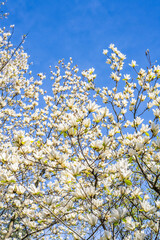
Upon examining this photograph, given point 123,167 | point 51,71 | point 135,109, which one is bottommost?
point 123,167

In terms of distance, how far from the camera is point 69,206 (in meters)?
2.54

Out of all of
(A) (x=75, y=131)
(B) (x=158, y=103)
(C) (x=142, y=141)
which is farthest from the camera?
(B) (x=158, y=103)

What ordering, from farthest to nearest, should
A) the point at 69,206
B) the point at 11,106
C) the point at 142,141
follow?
the point at 11,106 < the point at 69,206 < the point at 142,141

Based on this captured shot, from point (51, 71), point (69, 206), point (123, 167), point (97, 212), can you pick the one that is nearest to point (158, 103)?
point (123, 167)

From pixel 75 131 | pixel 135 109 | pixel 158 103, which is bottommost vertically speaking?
pixel 75 131

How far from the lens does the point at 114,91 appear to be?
3832 millimetres

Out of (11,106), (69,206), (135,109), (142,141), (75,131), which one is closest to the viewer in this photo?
(75,131)

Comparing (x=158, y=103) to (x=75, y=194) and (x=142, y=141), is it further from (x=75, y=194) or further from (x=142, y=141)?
(x=75, y=194)

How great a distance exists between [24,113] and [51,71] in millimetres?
1848

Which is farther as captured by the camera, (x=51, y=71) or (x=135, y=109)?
(x=51, y=71)

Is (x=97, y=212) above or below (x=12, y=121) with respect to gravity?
below

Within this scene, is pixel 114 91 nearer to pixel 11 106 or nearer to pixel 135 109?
pixel 135 109

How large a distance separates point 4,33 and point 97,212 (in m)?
6.02

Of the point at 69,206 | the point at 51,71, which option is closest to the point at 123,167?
the point at 69,206
